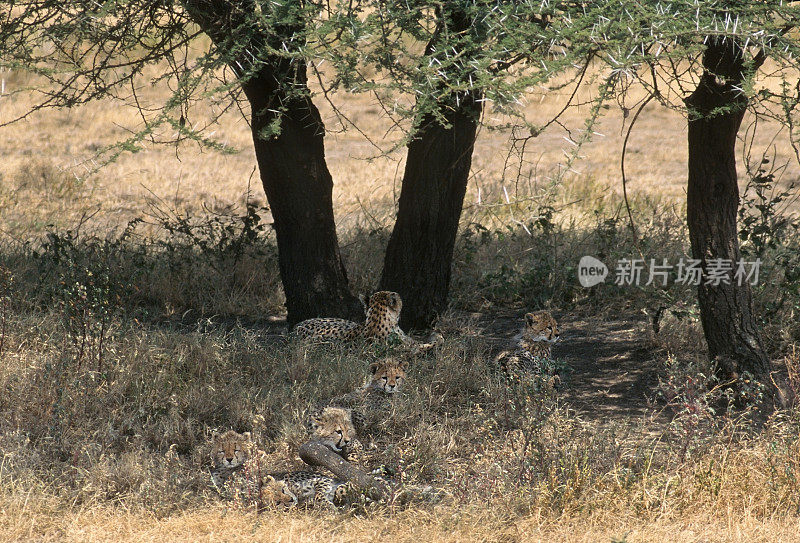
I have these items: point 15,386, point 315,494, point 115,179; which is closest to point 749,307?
point 315,494

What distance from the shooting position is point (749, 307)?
18.7ft

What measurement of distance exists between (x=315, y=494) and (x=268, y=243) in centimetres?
492

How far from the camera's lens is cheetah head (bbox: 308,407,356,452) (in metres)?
4.91

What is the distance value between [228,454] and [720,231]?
322 cm

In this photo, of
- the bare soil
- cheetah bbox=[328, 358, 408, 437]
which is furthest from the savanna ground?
cheetah bbox=[328, 358, 408, 437]

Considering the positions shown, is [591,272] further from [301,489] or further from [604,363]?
[301,489]

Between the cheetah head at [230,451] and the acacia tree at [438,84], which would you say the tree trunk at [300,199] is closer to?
the acacia tree at [438,84]

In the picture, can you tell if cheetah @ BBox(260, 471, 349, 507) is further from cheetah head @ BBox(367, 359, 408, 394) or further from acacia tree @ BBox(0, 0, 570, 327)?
acacia tree @ BBox(0, 0, 570, 327)

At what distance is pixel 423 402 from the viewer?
548 cm

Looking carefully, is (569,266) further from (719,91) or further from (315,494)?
(315,494)

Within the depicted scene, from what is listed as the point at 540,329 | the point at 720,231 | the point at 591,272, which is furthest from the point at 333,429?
the point at 591,272

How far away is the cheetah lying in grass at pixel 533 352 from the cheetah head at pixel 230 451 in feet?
5.80

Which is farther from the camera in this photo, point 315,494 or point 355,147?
point 355,147

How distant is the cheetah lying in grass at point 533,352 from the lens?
570 centimetres
